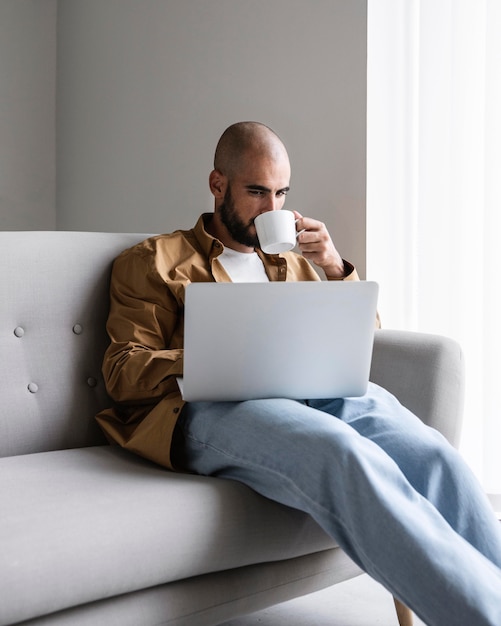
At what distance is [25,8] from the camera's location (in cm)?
363

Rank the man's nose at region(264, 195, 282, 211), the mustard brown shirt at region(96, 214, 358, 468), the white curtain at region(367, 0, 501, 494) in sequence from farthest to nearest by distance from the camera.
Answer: the white curtain at region(367, 0, 501, 494) → the man's nose at region(264, 195, 282, 211) → the mustard brown shirt at region(96, 214, 358, 468)

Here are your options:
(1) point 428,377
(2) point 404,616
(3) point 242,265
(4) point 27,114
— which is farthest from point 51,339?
(4) point 27,114

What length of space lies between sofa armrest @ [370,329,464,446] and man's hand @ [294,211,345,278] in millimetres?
247

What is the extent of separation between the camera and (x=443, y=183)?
2.57 m

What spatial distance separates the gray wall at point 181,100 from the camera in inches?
103

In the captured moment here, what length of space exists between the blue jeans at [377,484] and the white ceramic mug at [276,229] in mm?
361

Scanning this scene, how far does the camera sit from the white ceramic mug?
178 cm

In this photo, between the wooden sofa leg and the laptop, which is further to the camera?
the wooden sofa leg

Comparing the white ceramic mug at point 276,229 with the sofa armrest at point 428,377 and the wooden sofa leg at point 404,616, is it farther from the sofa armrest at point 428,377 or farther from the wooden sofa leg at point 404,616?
the wooden sofa leg at point 404,616

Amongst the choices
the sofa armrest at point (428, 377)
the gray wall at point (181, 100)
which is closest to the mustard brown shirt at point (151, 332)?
the sofa armrest at point (428, 377)

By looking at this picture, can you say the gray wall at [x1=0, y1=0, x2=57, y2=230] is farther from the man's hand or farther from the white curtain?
the man's hand

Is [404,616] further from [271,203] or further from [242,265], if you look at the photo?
[271,203]

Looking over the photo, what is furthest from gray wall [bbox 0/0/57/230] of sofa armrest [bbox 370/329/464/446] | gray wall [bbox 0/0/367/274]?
sofa armrest [bbox 370/329/464/446]

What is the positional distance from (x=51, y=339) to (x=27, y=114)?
6.92 feet
